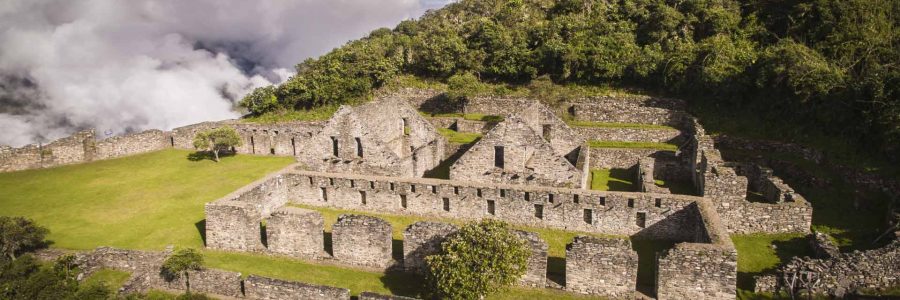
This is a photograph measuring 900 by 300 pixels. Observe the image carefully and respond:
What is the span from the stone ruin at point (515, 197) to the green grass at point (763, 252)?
548 millimetres

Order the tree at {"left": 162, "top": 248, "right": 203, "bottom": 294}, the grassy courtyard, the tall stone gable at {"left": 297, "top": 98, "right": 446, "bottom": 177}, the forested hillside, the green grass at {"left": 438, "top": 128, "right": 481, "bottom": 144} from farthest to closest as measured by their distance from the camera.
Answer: the green grass at {"left": 438, "top": 128, "right": 481, "bottom": 144} < the forested hillside < the tall stone gable at {"left": 297, "top": 98, "right": 446, "bottom": 177} < the grassy courtyard < the tree at {"left": 162, "top": 248, "right": 203, "bottom": 294}

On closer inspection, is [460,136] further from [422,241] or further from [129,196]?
[129,196]

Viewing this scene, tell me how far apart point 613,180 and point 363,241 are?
53.0ft

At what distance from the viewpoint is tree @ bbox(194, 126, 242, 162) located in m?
36.3

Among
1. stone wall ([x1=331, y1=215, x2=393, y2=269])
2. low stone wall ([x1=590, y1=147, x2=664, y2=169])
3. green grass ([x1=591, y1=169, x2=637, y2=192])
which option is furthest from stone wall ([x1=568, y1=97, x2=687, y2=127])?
stone wall ([x1=331, y1=215, x2=393, y2=269])

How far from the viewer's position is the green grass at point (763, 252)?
18938 mm

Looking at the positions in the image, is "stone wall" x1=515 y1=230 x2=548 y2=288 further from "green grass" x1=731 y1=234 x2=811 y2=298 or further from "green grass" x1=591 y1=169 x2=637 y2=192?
"green grass" x1=591 y1=169 x2=637 y2=192

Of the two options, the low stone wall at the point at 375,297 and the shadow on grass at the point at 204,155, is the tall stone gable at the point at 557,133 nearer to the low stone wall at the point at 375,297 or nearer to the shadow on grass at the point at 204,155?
the low stone wall at the point at 375,297

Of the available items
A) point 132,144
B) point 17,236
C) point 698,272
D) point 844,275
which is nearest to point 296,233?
point 17,236

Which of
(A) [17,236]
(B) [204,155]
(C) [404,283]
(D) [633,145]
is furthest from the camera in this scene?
(B) [204,155]

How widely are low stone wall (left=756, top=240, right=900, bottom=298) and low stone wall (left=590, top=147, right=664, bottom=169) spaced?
15147mm

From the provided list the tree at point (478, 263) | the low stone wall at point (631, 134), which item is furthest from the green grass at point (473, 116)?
the tree at point (478, 263)

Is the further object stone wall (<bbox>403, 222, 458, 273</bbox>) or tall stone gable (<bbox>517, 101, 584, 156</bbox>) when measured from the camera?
tall stone gable (<bbox>517, 101, 584, 156</bbox>)

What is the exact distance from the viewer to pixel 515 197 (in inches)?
921
